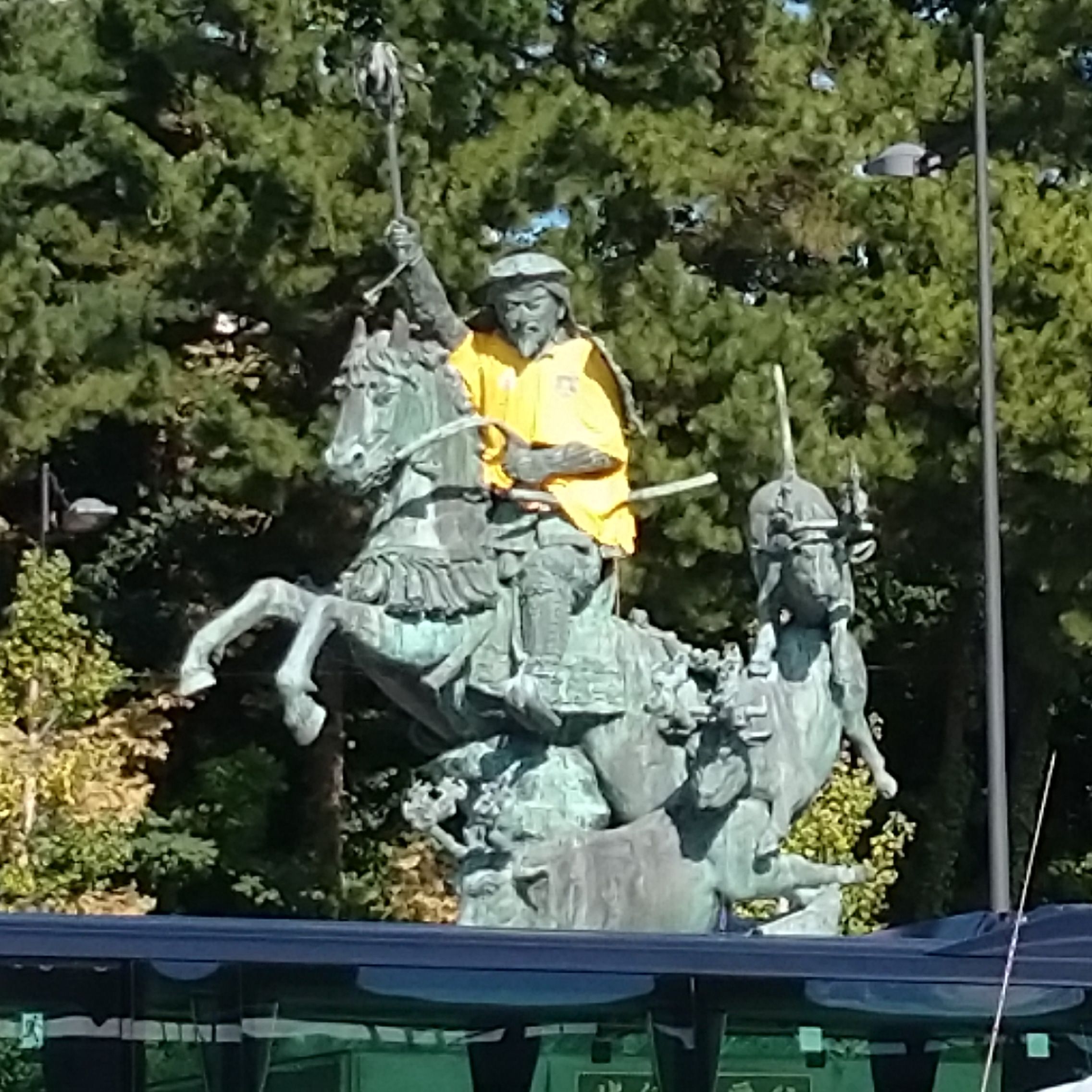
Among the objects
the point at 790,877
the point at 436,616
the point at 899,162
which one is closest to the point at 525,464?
the point at 436,616

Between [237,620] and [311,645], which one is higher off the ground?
[237,620]

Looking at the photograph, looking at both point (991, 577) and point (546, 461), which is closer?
point (546, 461)

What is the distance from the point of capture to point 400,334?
14914 millimetres

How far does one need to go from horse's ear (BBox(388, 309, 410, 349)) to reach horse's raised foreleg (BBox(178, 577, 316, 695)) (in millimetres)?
1319

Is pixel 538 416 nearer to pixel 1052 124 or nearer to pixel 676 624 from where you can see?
pixel 676 624

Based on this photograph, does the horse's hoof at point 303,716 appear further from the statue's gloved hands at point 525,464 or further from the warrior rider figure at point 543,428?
the statue's gloved hands at point 525,464

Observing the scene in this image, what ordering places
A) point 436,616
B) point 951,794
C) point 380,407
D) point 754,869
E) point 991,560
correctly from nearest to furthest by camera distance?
point 754,869, point 380,407, point 436,616, point 991,560, point 951,794

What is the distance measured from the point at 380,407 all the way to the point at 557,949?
19.9 feet

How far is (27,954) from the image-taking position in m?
8.85

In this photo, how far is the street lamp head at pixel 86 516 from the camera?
25875 millimetres

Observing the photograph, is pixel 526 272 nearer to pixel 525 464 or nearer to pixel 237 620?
pixel 525 464

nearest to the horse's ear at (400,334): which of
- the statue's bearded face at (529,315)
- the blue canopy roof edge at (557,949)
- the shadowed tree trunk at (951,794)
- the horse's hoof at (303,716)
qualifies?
the statue's bearded face at (529,315)

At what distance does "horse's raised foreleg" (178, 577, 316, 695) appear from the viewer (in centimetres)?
1430

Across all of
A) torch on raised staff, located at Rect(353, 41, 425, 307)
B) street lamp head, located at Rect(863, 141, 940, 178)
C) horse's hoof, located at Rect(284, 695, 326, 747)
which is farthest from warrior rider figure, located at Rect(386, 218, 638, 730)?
street lamp head, located at Rect(863, 141, 940, 178)
